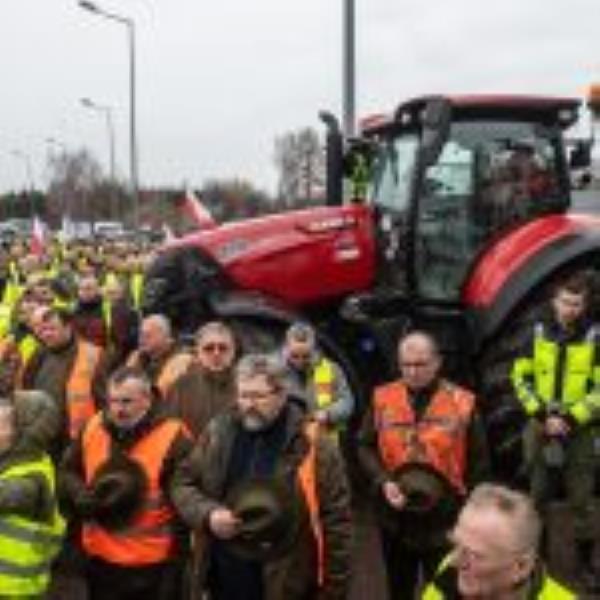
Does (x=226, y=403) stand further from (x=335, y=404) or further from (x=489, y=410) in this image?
(x=489, y=410)

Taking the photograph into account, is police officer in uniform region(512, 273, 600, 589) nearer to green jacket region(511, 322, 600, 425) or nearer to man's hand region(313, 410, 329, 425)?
green jacket region(511, 322, 600, 425)

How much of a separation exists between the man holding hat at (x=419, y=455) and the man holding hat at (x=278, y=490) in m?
0.79

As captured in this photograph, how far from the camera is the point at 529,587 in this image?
3.19 metres

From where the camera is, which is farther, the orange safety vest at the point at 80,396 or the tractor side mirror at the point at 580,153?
the tractor side mirror at the point at 580,153

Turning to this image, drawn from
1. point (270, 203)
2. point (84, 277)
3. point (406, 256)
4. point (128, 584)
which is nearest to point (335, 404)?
point (406, 256)

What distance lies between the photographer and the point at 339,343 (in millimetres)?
8969

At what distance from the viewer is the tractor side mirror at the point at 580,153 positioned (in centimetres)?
893

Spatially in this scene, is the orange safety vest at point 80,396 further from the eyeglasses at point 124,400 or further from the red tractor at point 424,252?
the eyeglasses at point 124,400

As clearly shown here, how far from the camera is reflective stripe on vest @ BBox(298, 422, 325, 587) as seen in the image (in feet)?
14.9

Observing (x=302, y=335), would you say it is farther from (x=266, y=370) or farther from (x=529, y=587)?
(x=529, y=587)

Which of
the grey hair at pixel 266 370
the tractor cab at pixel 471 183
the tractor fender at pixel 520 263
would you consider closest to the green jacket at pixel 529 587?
the grey hair at pixel 266 370

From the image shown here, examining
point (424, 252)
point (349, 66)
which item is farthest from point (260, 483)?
point (349, 66)

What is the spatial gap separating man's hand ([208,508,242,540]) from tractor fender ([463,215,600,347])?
3.80 m

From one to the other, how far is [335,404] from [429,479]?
5.97ft
